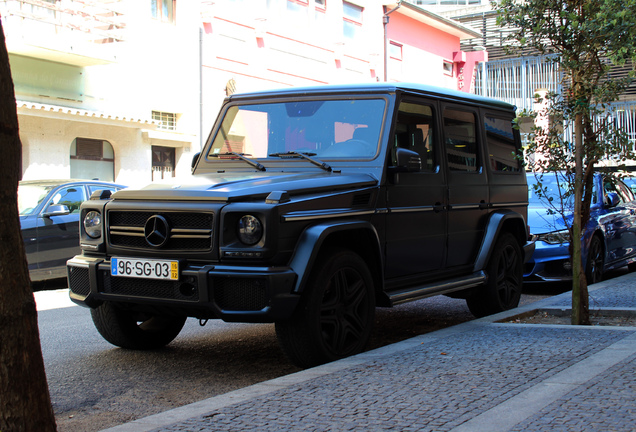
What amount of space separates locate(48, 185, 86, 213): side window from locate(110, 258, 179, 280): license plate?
678cm

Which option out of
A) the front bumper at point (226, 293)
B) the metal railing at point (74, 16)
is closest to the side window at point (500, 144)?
the front bumper at point (226, 293)

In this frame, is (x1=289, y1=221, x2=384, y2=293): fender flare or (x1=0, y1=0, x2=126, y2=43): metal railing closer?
(x1=289, y1=221, x2=384, y2=293): fender flare

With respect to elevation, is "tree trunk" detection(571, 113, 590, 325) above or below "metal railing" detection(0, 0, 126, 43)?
below

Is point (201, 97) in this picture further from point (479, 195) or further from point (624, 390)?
point (624, 390)

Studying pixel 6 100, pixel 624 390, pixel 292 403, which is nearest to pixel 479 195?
pixel 624 390

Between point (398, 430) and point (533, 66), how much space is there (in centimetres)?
4158

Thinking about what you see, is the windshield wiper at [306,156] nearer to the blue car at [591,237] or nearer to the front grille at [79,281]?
the front grille at [79,281]

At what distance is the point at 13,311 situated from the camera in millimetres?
3119

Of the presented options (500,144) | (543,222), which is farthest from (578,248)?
(543,222)

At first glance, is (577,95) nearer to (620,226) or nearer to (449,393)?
(449,393)

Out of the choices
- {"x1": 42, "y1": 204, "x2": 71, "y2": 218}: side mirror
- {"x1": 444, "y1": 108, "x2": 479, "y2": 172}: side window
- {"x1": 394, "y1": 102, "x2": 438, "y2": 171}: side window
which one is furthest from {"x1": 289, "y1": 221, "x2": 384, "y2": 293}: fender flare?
{"x1": 42, "y1": 204, "x2": 71, "y2": 218}: side mirror

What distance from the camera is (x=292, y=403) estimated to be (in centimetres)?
396

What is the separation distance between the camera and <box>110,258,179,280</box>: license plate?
5.07 meters

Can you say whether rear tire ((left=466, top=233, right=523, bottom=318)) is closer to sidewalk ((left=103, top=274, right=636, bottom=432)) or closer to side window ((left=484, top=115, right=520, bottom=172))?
side window ((left=484, top=115, right=520, bottom=172))
